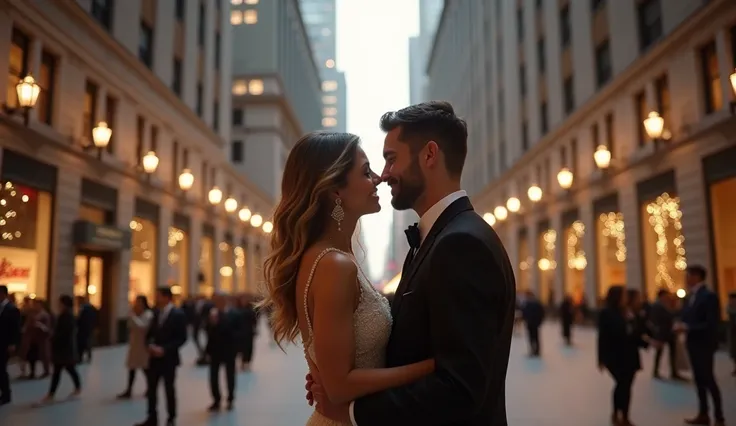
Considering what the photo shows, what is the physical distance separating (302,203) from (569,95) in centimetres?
3013

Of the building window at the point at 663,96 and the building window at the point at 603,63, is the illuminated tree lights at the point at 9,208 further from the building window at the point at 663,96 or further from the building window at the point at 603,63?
the building window at the point at 603,63

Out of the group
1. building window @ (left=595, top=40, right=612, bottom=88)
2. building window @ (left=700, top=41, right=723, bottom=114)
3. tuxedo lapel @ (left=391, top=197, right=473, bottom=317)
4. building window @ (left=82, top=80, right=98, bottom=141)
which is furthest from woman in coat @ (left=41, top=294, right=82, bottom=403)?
building window @ (left=595, top=40, right=612, bottom=88)

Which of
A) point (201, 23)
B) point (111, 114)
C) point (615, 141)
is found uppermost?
point (201, 23)

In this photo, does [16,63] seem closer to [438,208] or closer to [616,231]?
[438,208]

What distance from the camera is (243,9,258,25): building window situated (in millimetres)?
56228

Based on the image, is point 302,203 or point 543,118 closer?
point 302,203

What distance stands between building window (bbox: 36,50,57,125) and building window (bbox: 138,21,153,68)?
6928 millimetres

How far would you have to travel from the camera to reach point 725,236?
1719 cm

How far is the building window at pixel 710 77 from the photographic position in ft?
56.8

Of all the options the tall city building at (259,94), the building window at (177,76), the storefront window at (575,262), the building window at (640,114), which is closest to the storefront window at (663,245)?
the building window at (640,114)

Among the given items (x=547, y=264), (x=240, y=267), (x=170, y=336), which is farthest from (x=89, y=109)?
(x=547, y=264)

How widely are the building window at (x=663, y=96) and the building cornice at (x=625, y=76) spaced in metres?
0.65

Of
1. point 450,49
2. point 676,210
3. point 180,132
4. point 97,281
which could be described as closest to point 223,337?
point 97,281

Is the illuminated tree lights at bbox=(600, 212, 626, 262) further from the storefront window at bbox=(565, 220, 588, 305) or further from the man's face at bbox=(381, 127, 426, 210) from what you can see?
the man's face at bbox=(381, 127, 426, 210)
